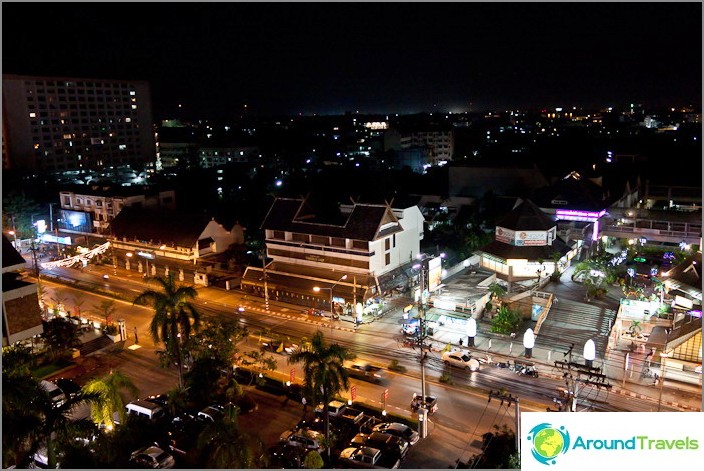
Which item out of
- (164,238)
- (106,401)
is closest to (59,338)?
(106,401)

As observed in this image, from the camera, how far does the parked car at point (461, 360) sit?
27203mm

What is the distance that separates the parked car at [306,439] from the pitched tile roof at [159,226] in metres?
25.1

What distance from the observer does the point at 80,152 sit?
95.1 m

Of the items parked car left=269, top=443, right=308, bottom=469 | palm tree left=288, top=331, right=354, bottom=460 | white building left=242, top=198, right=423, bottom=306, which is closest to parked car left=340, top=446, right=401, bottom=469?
palm tree left=288, top=331, right=354, bottom=460

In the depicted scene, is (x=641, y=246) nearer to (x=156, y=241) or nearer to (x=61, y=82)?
(x=156, y=241)

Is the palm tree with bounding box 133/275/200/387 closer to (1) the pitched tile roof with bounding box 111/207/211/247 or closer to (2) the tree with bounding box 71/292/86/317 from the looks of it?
(2) the tree with bounding box 71/292/86/317

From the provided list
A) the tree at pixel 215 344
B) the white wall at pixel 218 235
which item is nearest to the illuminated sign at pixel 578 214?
the white wall at pixel 218 235

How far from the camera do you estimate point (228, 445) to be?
1717 centimetres

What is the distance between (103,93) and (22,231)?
52.1 metres

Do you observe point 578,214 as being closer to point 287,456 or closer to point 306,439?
point 306,439

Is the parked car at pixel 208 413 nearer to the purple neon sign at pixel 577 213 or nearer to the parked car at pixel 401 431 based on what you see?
the parked car at pixel 401 431

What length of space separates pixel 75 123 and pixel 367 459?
301 feet

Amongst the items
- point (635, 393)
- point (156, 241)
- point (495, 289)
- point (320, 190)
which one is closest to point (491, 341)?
point (495, 289)

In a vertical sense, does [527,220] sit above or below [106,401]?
above
